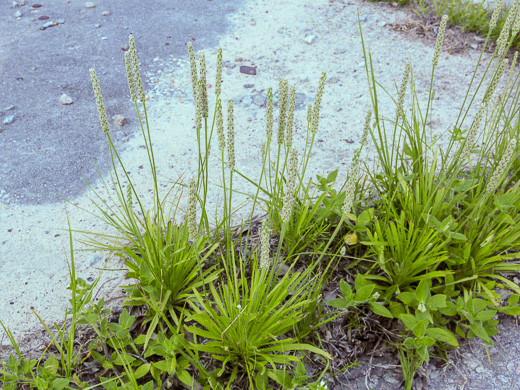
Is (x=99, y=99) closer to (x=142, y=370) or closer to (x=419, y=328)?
(x=142, y=370)

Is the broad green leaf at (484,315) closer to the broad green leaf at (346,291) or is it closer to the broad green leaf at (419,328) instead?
the broad green leaf at (419,328)

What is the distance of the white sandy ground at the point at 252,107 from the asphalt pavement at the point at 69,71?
7.5 inches

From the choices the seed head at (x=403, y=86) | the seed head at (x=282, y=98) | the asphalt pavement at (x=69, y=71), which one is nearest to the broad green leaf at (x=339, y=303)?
the seed head at (x=282, y=98)

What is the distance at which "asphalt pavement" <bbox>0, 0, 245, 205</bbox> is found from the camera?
126 inches

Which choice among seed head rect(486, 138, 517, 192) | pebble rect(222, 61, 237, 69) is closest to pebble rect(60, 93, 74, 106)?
pebble rect(222, 61, 237, 69)

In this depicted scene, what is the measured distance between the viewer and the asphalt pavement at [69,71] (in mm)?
3195

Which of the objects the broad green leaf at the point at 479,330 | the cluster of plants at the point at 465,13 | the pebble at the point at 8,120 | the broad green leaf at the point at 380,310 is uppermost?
the cluster of plants at the point at 465,13

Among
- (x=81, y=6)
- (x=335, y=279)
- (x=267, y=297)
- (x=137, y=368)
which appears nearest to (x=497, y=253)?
(x=335, y=279)

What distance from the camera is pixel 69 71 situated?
4.12 metres

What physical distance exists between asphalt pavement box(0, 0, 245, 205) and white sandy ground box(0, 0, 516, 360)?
191mm

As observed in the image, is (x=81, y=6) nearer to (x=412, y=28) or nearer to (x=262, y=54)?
(x=262, y=54)

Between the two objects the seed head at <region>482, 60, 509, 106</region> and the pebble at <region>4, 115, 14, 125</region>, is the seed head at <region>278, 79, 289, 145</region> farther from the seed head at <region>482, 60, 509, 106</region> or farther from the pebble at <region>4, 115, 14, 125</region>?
the pebble at <region>4, 115, 14, 125</region>

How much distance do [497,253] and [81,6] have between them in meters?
5.08

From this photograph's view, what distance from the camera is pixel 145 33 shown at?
4.70 metres
